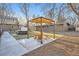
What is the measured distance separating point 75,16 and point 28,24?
0.69 m

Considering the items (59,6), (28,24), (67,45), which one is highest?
(59,6)

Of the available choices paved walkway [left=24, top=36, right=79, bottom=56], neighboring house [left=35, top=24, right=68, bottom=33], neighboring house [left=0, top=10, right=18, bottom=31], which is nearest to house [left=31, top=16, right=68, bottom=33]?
neighboring house [left=35, top=24, right=68, bottom=33]

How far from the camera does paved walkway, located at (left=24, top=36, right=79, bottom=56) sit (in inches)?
113

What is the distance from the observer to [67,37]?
293 cm

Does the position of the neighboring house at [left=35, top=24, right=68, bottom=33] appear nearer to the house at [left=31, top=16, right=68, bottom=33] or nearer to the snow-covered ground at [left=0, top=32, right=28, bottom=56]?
the house at [left=31, top=16, right=68, bottom=33]

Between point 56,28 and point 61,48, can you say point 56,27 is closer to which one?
point 56,28

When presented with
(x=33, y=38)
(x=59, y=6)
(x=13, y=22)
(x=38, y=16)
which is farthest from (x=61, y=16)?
(x=13, y=22)

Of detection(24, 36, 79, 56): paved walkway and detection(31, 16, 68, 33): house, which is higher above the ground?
detection(31, 16, 68, 33): house

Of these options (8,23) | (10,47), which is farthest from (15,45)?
(8,23)

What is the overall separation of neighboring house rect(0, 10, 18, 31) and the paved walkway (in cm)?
46

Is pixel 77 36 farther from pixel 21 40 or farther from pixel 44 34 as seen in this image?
pixel 21 40

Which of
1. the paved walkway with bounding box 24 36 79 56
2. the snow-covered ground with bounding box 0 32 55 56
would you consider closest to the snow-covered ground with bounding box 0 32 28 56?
the snow-covered ground with bounding box 0 32 55 56

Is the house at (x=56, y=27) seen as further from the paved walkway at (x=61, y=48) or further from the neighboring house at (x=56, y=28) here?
the paved walkway at (x=61, y=48)

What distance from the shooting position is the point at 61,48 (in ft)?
9.52
